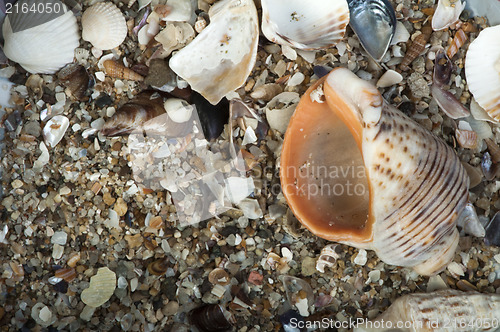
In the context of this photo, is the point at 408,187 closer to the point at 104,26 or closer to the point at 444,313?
the point at 444,313

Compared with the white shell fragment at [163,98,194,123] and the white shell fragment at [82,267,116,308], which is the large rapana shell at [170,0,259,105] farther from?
the white shell fragment at [82,267,116,308]

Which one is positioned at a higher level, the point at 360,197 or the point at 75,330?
the point at 360,197

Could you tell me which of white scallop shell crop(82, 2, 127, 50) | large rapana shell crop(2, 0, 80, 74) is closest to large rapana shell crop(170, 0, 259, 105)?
white scallop shell crop(82, 2, 127, 50)

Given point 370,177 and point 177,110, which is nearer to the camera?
point 370,177

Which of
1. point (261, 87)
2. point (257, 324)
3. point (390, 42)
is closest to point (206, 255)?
point (257, 324)

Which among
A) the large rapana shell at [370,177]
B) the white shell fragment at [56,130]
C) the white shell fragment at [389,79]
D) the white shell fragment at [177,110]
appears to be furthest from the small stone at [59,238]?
the white shell fragment at [389,79]

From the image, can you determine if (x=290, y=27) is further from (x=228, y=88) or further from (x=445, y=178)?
(x=445, y=178)

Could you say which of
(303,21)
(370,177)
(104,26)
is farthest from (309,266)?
(104,26)
